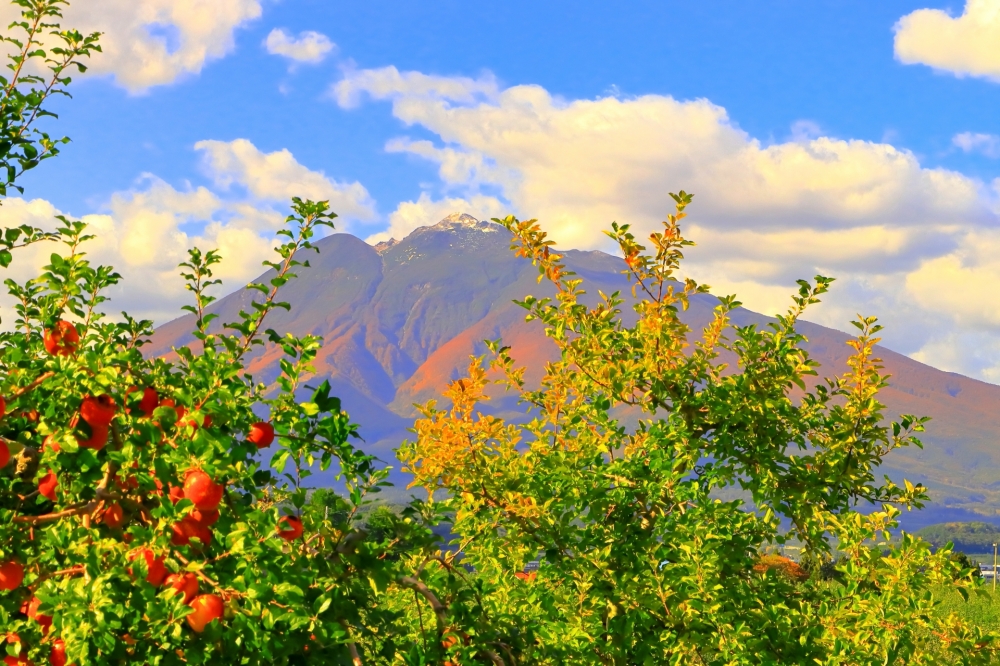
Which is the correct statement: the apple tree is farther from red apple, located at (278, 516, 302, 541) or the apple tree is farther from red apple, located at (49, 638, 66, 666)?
red apple, located at (49, 638, 66, 666)

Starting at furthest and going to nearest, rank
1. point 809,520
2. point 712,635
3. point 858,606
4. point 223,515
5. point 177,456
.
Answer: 1. point 809,520
2. point 858,606
3. point 712,635
4. point 223,515
5. point 177,456

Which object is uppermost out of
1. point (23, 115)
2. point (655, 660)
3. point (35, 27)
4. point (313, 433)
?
point (35, 27)

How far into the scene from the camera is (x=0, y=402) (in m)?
3.26

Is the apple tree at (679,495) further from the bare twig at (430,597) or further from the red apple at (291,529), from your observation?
the red apple at (291,529)

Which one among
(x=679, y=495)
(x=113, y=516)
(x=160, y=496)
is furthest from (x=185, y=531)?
(x=679, y=495)

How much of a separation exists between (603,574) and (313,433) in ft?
10.5

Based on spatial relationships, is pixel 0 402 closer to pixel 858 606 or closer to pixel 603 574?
pixel 603 574

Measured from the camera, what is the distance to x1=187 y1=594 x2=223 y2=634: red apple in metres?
2.87

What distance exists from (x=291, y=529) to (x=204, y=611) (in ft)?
1.49

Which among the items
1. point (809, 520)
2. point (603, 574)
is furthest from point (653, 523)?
point (809, 520)

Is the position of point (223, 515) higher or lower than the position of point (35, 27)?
lower

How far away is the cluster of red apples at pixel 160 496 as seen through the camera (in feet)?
9.57

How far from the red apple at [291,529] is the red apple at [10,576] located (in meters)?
1.00

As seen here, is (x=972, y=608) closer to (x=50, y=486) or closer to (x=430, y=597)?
(x=430, y=597)
